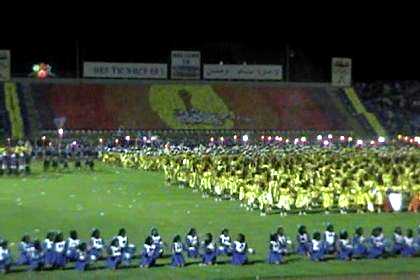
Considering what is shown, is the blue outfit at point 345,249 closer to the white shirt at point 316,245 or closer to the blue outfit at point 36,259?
the white shirt at point 316,245

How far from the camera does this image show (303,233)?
63.4ft

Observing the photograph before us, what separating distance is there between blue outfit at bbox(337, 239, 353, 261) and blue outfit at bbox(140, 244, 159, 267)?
4.07 m

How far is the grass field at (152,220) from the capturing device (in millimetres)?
17906

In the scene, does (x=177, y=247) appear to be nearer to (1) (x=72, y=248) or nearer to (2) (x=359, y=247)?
(1) (x=72, y=248)

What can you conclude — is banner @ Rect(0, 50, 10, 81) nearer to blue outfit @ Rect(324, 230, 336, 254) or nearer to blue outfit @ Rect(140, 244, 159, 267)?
blue outfit @ Rect(140, 244, 159, 267)

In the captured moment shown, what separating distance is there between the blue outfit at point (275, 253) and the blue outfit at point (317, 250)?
80 centimetres

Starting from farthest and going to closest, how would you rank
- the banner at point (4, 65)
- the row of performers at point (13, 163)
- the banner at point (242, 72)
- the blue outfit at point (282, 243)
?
the banner at point (242, 72), the banner at point (4, 65), the row of performers at point (13, 163), the blue outfit at point (282, 243)

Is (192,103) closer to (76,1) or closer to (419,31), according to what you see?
(76,1)

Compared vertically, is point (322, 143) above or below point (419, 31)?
below

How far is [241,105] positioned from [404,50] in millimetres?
15592

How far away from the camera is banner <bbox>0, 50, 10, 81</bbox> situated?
5725 cm

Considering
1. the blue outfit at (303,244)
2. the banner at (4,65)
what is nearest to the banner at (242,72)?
the banner at (4,65)

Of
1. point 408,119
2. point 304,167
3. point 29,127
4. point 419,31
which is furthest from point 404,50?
point 304,167

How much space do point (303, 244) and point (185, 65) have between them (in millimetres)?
43000
